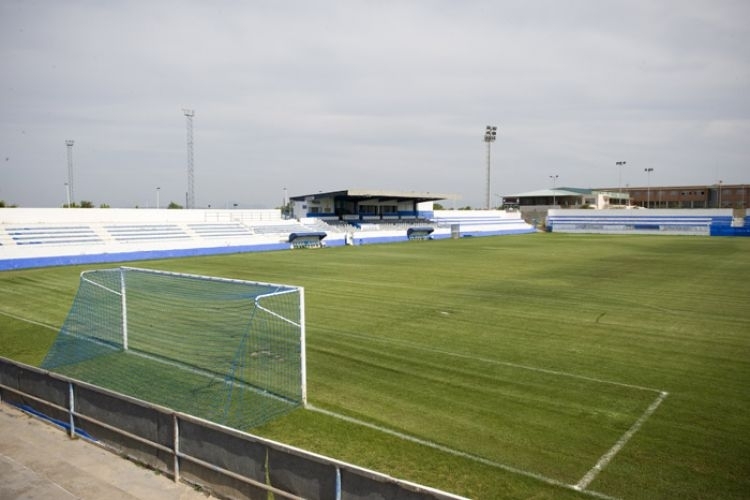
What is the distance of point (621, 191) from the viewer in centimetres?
Result: 12169

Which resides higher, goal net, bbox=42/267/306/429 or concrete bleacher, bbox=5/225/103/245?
concrete bleacher, bbox=5/225/103/245

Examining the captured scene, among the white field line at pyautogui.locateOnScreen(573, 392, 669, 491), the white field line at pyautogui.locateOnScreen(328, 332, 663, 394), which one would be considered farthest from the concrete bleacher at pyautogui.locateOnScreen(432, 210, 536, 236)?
the white field line at pyautogui.locateOnScreen(573, 392, 669, 491)

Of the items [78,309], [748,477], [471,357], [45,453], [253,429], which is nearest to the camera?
[748,477]

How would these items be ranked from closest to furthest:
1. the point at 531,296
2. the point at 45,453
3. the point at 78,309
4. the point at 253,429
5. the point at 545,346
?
the point at 45,453 < the point at 253,429 < the point at 545,346 < the point at 78,309 < the point at 531,296

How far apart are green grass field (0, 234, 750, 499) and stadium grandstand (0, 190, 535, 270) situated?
11.3 m

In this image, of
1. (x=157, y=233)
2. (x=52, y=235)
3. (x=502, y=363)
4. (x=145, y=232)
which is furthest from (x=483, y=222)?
(x=502, y=363)

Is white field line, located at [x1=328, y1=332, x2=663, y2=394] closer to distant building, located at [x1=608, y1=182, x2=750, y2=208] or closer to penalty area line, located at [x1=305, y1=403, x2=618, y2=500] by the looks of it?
penalty area line, located at [x1=305, y1=403, x2=618, y2=500]

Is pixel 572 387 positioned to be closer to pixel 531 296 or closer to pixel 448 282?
pixel 531 296

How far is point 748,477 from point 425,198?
181 feet

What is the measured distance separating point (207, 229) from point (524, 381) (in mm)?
37265

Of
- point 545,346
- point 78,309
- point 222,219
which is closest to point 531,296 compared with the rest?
point 545,346

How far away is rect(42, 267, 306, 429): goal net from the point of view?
8.95m

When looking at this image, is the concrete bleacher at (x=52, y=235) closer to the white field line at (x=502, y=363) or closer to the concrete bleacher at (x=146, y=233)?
the concrete bleacher at (x=146, y=233)

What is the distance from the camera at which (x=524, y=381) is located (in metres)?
9.85
